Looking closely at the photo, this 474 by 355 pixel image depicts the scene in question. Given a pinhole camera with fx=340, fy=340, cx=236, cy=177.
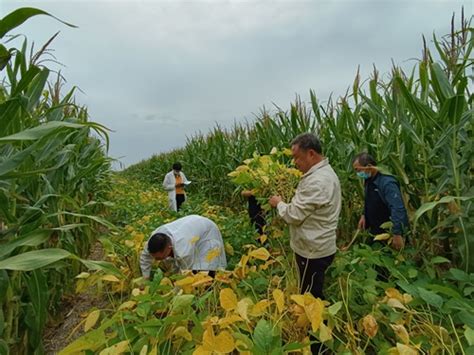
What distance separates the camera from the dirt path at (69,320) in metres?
2.46

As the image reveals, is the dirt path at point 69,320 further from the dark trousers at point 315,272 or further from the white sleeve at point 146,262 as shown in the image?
the dark trousers at point 315,272

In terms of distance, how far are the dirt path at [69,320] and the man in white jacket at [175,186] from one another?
3.42 meters

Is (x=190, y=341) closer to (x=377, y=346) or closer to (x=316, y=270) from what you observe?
(x=377, y=346)

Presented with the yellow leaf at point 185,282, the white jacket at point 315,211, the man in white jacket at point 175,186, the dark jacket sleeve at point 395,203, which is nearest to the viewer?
the yellow leaf at point 185,282

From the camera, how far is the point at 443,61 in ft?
7.79

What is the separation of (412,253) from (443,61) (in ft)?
4.45

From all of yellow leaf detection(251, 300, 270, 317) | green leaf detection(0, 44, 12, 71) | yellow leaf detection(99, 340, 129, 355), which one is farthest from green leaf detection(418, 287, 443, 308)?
green leaf detection(0, 44, 12, 71)

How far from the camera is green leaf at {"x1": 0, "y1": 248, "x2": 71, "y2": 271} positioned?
110cm

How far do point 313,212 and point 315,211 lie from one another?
0.06ft

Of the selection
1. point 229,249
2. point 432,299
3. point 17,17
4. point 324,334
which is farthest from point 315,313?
point 229,249

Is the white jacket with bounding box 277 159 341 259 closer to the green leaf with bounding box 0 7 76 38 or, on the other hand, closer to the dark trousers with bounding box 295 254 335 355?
the dark trousers with bounding box 295 254 335 355

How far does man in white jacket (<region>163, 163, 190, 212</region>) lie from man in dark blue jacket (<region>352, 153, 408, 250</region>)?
432 centimetres

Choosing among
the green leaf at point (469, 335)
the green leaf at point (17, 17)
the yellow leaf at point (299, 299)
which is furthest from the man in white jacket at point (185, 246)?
the green leaf at point (17, 17)

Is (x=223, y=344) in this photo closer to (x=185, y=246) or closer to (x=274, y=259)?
(x=274, y=259)
